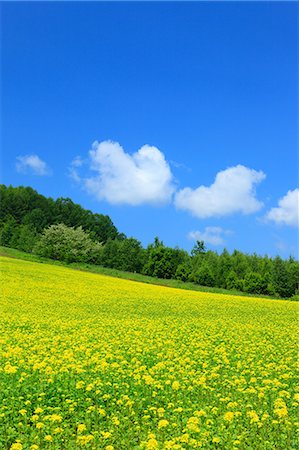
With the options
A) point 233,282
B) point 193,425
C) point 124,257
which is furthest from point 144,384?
point 124,257

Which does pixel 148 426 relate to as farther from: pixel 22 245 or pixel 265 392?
pixel 22 245

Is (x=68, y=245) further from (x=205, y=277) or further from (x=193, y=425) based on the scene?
(x=193, y=425)

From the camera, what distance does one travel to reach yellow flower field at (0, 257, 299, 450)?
23.2 feet

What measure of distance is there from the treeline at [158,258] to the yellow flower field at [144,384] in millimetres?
50812

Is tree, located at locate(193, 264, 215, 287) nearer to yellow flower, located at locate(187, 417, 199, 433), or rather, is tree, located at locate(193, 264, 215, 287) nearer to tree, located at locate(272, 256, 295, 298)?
tree, located at locate(272, 256, 295, 298)

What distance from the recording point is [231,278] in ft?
237

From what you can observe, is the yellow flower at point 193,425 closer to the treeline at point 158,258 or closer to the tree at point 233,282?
the treeline at point 158,258

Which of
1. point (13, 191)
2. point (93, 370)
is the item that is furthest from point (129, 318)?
point (13, 191)

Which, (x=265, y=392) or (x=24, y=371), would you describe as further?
(x=24, y=371)

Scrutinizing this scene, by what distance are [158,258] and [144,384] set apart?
2732 inches

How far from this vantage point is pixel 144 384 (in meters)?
9.66

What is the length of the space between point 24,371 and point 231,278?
211 feet

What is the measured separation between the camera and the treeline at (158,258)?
7062 cm

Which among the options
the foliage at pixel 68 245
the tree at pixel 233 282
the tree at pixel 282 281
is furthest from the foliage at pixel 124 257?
A: the tree at pixel 282 281
